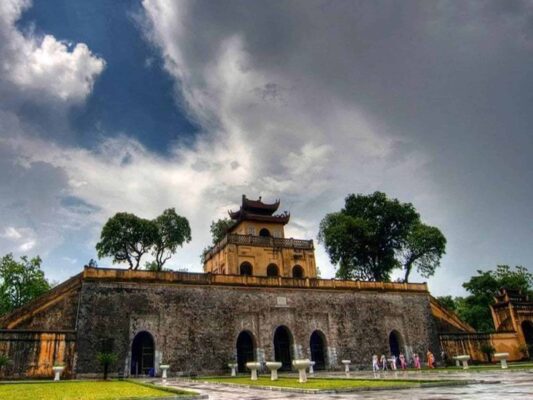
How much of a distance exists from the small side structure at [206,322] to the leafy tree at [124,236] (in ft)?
35.7

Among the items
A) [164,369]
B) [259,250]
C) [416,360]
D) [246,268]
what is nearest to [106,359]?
[164,369]

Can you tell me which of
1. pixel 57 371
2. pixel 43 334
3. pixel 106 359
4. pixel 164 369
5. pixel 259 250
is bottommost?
pixel 164 369

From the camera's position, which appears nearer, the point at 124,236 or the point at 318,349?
the point at 318,349

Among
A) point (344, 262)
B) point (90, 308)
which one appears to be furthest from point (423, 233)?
point (90, 308)

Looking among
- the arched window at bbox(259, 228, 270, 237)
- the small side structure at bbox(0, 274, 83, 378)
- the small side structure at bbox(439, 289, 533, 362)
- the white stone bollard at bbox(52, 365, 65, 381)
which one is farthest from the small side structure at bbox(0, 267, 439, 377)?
the arched window at bbox(259, 228, 270, 237)

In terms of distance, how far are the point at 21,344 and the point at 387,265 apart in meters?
29.4

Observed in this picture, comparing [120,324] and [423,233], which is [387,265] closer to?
[423,233]

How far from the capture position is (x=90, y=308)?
74.7 feet

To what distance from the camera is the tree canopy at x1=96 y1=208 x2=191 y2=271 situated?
3450 centimetres

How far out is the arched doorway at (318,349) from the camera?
2712 centimetres

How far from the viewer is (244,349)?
84.9 feet

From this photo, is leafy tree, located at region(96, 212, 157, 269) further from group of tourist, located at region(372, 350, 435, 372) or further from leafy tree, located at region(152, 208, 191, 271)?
group of tourist, located at region(372, 350, 435, 372)

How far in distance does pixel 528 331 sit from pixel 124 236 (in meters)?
32.3

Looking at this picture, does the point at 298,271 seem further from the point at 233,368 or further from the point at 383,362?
the point at 233,368
